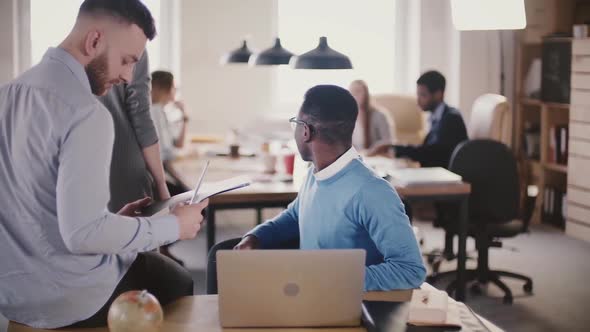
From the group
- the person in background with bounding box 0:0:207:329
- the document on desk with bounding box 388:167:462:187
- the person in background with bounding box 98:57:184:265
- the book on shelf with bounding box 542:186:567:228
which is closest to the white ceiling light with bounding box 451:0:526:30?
the document on desk with bounding box 388:167:462:187

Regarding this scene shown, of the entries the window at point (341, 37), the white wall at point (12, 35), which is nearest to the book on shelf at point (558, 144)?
the window at point (341, 37)

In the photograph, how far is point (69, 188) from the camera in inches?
70.2

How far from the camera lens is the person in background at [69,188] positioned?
1.82 meters

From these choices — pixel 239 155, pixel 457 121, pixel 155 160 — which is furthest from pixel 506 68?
pixel 155 160

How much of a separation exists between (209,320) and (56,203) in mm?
458

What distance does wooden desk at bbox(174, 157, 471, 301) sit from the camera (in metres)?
4.32

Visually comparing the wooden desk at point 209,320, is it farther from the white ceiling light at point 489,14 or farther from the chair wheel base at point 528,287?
the chair wheel base at point 528,287

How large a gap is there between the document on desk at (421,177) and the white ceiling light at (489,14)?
2.72 ft

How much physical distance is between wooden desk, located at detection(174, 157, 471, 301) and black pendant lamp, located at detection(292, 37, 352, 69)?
652 mm

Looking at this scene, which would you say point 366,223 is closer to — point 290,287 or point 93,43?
point 290,287

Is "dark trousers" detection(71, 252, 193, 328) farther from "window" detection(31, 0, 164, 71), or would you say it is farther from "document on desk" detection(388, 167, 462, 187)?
"window" detection(31, 0, 164, 71)

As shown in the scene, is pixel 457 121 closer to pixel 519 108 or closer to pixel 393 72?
pixel 519 108

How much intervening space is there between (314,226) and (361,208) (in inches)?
8.1

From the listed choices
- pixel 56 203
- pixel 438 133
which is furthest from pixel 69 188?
pixel 438 133
